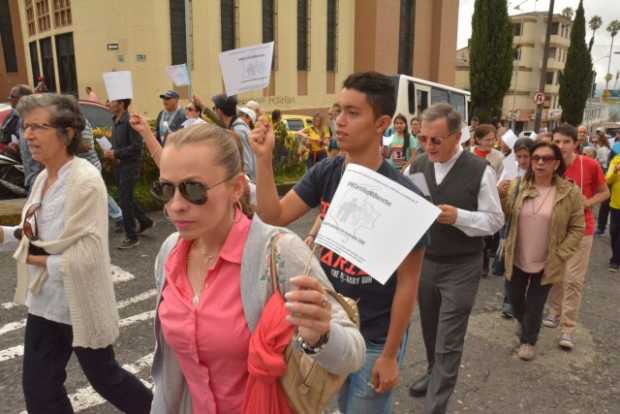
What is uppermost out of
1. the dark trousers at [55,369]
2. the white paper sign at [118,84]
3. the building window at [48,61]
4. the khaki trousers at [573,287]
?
the building window at [48,61]

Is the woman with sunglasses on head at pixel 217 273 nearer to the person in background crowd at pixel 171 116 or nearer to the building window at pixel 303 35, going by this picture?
the person in background crowd at pixel 171 116

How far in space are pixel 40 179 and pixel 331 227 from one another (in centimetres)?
198

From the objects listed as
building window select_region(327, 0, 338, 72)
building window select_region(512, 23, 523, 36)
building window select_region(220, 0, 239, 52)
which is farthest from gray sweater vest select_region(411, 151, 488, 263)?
building window select_region(512, 23, 523, 36)

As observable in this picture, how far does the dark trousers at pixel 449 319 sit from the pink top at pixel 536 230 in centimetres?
108

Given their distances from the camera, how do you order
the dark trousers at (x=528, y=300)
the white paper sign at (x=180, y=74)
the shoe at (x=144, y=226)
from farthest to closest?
the shoe at (x=144, y=226) → the white paper sign at (x=180, y=74) → the dark trousers at (x=528, y=300)

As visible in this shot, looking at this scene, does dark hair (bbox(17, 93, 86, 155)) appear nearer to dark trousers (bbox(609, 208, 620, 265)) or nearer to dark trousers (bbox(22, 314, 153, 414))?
dark trousers (bbox(22, 314, 153, 414))

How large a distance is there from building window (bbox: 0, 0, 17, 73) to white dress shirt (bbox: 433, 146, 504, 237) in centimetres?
3204

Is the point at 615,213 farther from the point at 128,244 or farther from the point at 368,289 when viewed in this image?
the point at 128,244

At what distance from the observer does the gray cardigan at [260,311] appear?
1385 mm

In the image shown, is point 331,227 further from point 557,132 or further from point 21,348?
point 557,132

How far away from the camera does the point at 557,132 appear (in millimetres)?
4809

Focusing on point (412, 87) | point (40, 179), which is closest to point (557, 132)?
point (40, 179)

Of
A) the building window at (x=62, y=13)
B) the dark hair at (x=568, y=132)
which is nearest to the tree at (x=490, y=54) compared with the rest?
the building window at (x=62, y=13)

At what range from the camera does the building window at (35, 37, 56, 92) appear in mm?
23203
